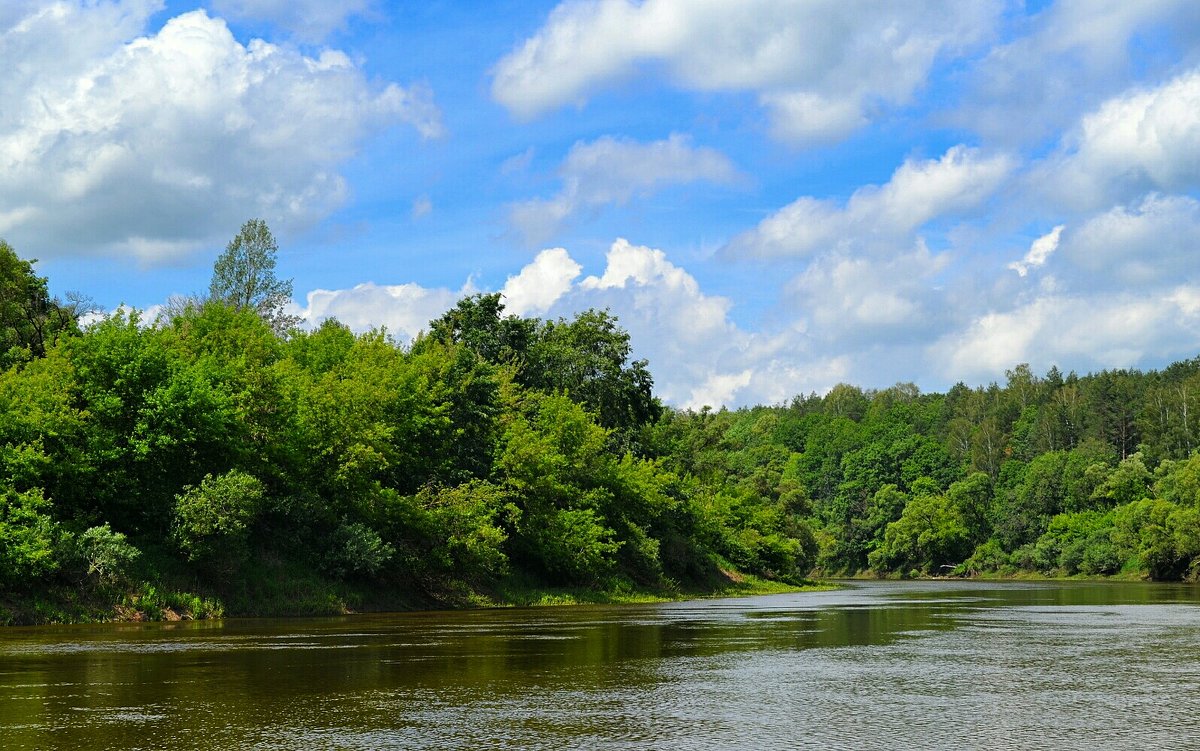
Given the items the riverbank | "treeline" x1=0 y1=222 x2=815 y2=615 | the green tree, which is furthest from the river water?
"treeline" x1=0 y1=222 x2=815 y2=615

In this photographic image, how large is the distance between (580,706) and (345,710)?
3.66 metres

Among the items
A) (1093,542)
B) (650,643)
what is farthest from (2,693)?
(1093,542)

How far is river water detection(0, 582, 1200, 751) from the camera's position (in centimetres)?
1500

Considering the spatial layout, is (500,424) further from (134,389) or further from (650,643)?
(650,643)

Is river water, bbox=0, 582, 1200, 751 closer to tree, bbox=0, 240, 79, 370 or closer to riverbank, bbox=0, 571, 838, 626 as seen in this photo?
riverbank, bbox=0, 571, 838, 626

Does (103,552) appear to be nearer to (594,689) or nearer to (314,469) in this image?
(314,469)

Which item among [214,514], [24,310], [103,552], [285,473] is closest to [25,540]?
[103,552]

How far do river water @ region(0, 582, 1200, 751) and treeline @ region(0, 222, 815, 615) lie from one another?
7.20 metres

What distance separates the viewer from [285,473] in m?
52.6

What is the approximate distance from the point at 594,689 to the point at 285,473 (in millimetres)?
35460

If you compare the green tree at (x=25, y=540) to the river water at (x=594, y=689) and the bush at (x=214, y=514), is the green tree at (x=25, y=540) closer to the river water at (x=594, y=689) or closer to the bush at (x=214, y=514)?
the river water at (x=594, y=689)

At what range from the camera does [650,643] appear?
3188 centimetres

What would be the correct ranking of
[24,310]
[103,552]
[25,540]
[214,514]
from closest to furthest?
[25,540], [103,552], [214,514], [24,310]

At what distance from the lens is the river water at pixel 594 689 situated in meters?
15.0
